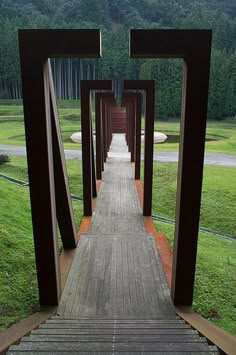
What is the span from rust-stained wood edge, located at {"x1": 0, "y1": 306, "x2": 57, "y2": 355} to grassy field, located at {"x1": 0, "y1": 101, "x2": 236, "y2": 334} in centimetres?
68

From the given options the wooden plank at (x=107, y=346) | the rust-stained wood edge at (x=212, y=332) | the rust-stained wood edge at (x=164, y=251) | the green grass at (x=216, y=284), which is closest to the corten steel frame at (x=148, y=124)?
the rust-stained wood edge at (x=164, y=251)

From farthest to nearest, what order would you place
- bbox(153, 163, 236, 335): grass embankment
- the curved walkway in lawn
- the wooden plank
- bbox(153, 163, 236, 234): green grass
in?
the curved walkway in lawn, bbox(153, 163, 236, 234): green grass, bbox(153, 163, 236, 335): grass embankment, the wooden plank

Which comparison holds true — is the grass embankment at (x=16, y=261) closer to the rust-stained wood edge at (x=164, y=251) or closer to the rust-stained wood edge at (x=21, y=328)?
the rust-stained wood edge at (x=21, y=328)

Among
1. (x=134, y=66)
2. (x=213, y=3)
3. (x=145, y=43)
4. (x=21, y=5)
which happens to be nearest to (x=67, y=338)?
(x=145, y=43)

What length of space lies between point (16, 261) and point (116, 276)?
84.6 inches

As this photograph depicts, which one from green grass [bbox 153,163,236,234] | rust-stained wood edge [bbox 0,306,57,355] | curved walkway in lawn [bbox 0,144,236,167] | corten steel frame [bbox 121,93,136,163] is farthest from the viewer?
curved walkway in lawn [bbox 0,144,236,167]

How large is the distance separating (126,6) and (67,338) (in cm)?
14579

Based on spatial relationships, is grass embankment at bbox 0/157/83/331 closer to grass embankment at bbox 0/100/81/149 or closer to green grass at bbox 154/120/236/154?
green grass at bbox 154/120/236/154

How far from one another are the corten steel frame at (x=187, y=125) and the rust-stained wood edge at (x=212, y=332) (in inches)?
11.5

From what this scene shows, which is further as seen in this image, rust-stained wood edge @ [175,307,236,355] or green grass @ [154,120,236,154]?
green grass @ [154,120,236,154]

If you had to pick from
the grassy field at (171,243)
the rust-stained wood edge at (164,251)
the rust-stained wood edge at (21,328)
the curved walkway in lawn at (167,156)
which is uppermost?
the rust-stained wood edge at (21,328)

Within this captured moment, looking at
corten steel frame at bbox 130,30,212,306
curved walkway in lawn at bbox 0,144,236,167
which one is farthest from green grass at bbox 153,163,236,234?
corten steel frame at bbox 130,30,212,306

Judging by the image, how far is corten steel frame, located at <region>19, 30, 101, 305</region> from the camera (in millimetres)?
3711

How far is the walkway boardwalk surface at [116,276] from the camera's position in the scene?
15.4ft
